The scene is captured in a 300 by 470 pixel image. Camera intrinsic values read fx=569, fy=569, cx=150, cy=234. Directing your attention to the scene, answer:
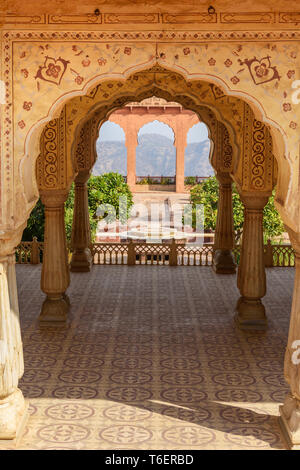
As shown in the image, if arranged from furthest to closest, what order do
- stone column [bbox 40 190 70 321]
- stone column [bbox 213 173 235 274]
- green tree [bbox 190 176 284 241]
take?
green tree [bbox 190 176 284 241]
stone column [bbox 213 173 235 274]
stone column [bbox 40 190 70 321]

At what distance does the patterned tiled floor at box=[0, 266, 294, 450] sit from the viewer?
5.03m

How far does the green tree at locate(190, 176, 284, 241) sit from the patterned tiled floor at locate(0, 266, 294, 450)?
6.27 metres

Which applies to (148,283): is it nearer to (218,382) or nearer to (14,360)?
(218,382)

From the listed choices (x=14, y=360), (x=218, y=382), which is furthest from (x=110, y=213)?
(x=14, y=360)

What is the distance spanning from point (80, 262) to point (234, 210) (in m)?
6.33

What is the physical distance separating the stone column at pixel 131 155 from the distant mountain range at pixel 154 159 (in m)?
68.6

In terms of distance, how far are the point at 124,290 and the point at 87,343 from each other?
3233mm

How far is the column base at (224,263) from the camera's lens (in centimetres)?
1219

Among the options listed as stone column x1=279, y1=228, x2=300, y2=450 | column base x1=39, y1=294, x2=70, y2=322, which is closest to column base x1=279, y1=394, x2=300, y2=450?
stone column x1=279, y1=228, x2=300, y2=450

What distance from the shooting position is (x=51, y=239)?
8.47m

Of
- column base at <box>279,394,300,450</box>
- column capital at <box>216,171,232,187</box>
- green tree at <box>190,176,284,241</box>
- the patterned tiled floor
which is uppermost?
column capital at <box>216,171,232,187</box>

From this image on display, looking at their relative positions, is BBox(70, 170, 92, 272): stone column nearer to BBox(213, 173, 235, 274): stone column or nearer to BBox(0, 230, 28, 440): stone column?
BBox(213, 173, 235, 274): stone column

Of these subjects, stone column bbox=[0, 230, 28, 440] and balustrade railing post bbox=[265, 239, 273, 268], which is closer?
stone column bbox=[0, 230, 28, 440]

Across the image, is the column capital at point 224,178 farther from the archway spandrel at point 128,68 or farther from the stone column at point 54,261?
the archway spandrel at point 128,68
